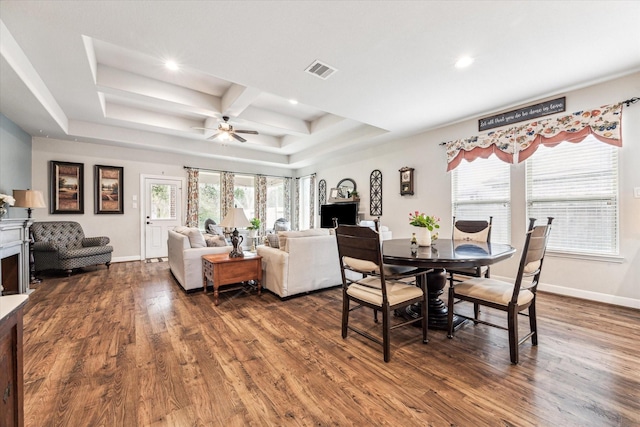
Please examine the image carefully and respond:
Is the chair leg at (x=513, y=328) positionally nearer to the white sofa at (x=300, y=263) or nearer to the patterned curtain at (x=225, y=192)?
the white sofa at (x=300, y=263)

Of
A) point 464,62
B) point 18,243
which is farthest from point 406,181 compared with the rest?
point 18,243

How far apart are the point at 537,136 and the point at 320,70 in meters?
3.03

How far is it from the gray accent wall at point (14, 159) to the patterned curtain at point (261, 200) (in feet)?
15.1

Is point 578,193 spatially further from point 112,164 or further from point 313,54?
point 112,164

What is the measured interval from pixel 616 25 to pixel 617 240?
2268 millimetres

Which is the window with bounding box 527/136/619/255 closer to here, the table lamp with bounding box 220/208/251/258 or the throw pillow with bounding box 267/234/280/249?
the throw pillow with bounding box 267/234/280/249

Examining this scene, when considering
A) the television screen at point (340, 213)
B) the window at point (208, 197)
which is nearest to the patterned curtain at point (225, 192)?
the window at point (208, 197)

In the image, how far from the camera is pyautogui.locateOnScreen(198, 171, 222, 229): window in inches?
279

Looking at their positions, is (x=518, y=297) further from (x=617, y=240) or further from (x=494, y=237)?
(x=494, y=237)

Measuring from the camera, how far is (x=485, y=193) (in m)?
4.22

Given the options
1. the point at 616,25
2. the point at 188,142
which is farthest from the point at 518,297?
the point at 188,142

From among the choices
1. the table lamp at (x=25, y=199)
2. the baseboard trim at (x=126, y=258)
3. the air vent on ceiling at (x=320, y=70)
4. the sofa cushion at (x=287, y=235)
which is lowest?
the baseboard trim at (x=126, y=258)

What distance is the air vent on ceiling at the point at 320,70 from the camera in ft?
9.29

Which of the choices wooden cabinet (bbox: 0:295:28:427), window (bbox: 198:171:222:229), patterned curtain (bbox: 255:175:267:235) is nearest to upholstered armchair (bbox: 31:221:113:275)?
window (bbox: 198:171:222:229)
